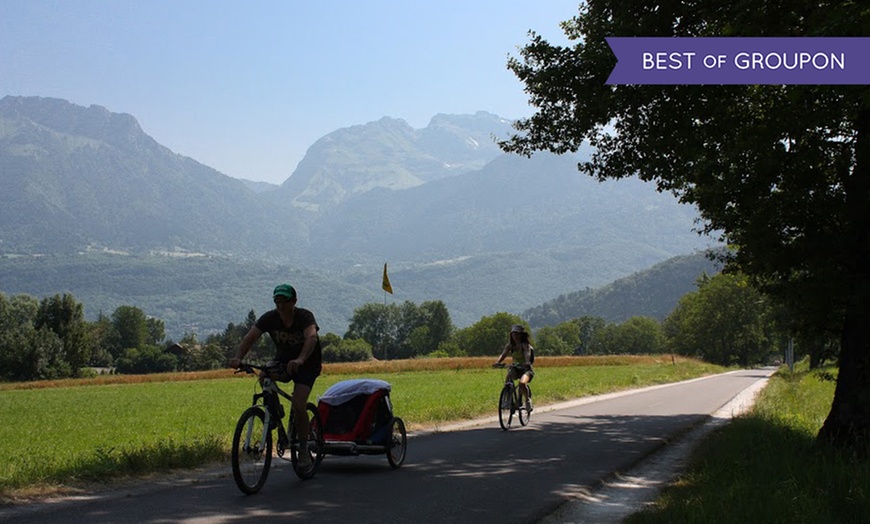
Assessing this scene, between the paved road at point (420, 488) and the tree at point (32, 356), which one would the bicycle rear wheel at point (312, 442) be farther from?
the tree at point (32, 356)

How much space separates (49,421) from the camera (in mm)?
28484

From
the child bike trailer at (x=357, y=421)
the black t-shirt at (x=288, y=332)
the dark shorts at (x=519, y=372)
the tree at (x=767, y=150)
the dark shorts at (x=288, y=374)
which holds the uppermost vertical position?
the tree at (x=767, y=150)

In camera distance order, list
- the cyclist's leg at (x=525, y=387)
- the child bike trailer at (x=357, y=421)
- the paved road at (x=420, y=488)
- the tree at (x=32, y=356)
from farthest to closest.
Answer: the tree at (x=32, y=356)
the cyclist's leg at (x=525, y=387)
the child bike trailer at (x=357, y=421)
the paved road at (x=420, y=488)

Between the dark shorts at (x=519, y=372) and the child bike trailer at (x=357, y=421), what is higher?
the dark shorts at (x=519, y=372)

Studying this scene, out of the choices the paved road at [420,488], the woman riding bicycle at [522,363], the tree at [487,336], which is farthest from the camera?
the tree at [487,336]

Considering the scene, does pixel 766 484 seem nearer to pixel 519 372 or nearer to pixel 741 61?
pixel 741 61

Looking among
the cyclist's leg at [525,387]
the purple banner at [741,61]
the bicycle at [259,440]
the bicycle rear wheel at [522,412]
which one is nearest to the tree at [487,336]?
the bicycle rear wheel at [522,412]

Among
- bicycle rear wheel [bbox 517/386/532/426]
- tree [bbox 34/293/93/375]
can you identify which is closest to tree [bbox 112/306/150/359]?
tree [bbox 34/293/93/375]

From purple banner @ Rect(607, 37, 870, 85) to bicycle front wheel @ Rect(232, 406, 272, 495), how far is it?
25.0 feet

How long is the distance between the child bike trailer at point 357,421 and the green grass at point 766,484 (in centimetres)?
337

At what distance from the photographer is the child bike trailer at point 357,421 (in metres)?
10.1

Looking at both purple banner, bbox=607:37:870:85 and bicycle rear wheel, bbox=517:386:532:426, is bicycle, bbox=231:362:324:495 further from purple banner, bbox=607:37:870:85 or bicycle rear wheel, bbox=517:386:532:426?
bicycle rear wheel, bbox=517:386:532:426

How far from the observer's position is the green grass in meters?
7.26

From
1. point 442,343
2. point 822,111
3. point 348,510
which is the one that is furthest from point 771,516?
point 442,343
